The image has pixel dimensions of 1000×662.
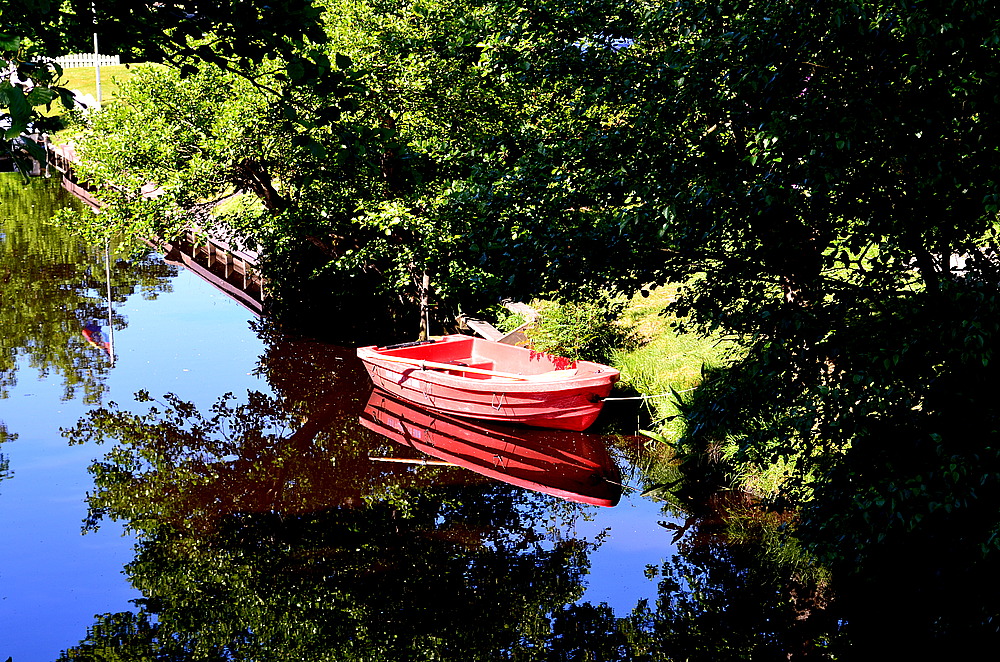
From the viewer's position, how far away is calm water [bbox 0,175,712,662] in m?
9.48

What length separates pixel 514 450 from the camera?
14812 millimetres

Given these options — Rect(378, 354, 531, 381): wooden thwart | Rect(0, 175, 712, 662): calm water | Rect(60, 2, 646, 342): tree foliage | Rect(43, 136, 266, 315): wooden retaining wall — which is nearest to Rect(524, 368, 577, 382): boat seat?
Rect(378, 354, 531, 381): wooden thwart

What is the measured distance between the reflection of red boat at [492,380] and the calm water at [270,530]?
1.73 ft

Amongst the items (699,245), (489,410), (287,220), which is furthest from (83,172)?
(699,245)

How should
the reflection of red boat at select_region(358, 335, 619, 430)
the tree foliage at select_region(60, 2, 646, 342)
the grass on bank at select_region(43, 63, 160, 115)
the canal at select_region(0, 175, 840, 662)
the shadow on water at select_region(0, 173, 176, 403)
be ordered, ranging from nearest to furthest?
the canal at select_region(0, 175, 840, 662) → the tree foliage at select_region(60, 2, 646, 342) → the reflection of red boat at select_region(358, 335, 619, 430) → the shadow on water at select_region(0, 173, 176, 403) → the grass on bank at select_region(43, 63, 160, 115)

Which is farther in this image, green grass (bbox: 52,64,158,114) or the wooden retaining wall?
green grass (bbox: 52,64,158,114)

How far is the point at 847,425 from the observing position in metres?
6.48

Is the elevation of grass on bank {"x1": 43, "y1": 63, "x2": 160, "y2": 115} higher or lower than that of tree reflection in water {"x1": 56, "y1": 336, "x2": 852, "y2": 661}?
higher

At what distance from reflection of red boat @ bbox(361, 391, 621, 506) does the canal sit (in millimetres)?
46

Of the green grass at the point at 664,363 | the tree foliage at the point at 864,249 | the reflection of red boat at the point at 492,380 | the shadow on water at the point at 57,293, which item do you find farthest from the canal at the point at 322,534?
the tree foliage at the point at 864,249

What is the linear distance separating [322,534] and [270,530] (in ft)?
2.18

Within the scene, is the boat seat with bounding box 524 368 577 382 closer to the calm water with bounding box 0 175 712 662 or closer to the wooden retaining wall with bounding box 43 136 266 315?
the calm water with bounding box 0 175 712 662

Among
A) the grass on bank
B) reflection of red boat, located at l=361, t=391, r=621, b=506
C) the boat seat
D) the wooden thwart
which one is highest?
the grass on bank

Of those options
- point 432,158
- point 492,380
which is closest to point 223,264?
point 432,158
